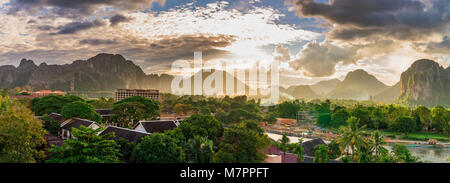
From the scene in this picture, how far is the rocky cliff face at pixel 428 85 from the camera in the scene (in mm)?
108750

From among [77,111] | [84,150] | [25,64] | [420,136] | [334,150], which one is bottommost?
[420,136]

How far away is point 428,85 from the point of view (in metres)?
112

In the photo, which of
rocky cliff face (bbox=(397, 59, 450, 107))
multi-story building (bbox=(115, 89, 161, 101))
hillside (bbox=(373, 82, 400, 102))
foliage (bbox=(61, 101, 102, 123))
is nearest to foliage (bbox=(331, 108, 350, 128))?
foliage (bbox=(61, 101, 102, 123))

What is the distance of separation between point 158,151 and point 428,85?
12963 centimetres

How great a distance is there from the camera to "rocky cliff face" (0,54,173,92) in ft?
269

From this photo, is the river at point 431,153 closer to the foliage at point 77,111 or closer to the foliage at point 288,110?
the foliage at point 288,110

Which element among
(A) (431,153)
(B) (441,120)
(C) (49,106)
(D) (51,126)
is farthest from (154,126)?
(B) (441,120)

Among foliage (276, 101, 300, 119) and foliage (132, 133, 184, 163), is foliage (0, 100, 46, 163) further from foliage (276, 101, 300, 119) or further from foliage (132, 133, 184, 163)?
foliage (276, 101, 300, 119)

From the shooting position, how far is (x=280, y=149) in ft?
71.7

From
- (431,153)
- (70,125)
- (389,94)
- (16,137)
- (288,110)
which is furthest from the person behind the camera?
(389,94)

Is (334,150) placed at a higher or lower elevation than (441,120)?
lower

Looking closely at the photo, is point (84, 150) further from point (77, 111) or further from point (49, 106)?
point (49, 106)

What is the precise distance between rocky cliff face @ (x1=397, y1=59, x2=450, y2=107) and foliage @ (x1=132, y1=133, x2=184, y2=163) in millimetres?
118336
